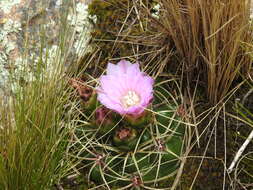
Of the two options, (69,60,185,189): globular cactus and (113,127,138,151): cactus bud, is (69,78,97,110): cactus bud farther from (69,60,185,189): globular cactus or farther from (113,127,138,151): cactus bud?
(113,127,138,151): cactus bud

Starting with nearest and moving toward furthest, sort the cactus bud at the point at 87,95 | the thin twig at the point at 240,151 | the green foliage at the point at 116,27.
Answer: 1. the thin twig at the point at 240,151
2. the cactus bud at the point at 87,95
3. the green foliage at the point at 116,27

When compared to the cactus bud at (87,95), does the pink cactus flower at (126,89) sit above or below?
above

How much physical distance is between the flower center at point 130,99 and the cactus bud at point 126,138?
0.25 ft

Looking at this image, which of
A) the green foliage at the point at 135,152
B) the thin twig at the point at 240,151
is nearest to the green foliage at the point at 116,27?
the green foliage at the point at 135,152

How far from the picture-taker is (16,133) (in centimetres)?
167

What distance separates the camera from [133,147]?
5.79 ft

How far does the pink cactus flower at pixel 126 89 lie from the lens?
1693 mm

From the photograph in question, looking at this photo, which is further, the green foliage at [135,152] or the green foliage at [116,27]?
the green foliage at [116,27]

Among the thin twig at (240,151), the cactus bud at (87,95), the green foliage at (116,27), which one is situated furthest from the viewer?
the green foliage at (116,27)

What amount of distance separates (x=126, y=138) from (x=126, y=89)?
0.17m

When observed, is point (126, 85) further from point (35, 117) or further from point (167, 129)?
point (35, 117)

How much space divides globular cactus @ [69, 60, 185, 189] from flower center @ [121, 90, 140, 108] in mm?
44

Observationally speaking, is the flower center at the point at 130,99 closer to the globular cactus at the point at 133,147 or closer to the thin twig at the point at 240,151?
the globular cactus at the point at 133,147

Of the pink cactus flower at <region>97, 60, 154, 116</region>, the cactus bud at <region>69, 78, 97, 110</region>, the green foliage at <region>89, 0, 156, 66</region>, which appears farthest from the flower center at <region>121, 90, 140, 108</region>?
the green foliage at <region>89, 0, 156, 66</region>
